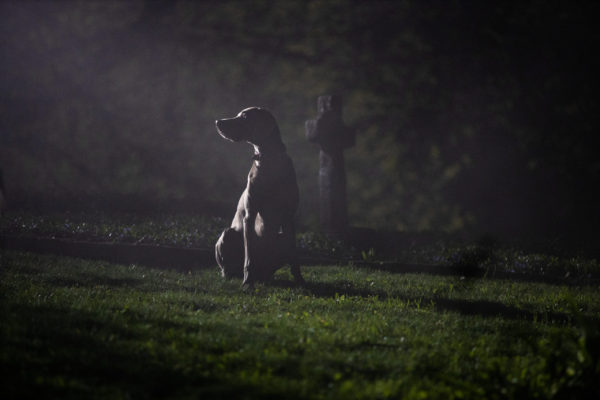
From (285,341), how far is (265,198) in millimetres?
2550

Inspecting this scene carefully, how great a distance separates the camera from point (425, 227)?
39.5 feet

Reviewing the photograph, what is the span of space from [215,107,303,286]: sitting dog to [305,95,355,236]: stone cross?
128 inches

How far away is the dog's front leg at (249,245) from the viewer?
21.0ft

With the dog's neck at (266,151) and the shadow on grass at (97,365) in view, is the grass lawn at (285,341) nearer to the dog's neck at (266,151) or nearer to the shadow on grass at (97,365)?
the shadow on grass at (97,365)

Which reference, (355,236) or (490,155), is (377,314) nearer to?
(355,236)

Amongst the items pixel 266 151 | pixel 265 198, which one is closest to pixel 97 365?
pixel 265 198

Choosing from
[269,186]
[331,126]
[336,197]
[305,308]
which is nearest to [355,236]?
[336,197]

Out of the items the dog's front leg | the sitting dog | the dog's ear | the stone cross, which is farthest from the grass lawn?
the stone cross

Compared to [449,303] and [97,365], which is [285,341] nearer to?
[97,365]

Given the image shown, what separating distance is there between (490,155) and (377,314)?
7.99 meters

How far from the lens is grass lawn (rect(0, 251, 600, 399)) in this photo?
3266mm

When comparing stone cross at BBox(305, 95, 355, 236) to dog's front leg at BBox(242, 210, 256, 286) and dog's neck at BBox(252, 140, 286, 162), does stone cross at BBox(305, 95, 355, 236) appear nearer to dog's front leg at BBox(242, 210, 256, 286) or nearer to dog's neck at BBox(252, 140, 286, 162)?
dog's neck at BBox(252, 140, 286, 162)

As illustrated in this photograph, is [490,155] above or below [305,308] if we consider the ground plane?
above

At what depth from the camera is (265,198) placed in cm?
636
